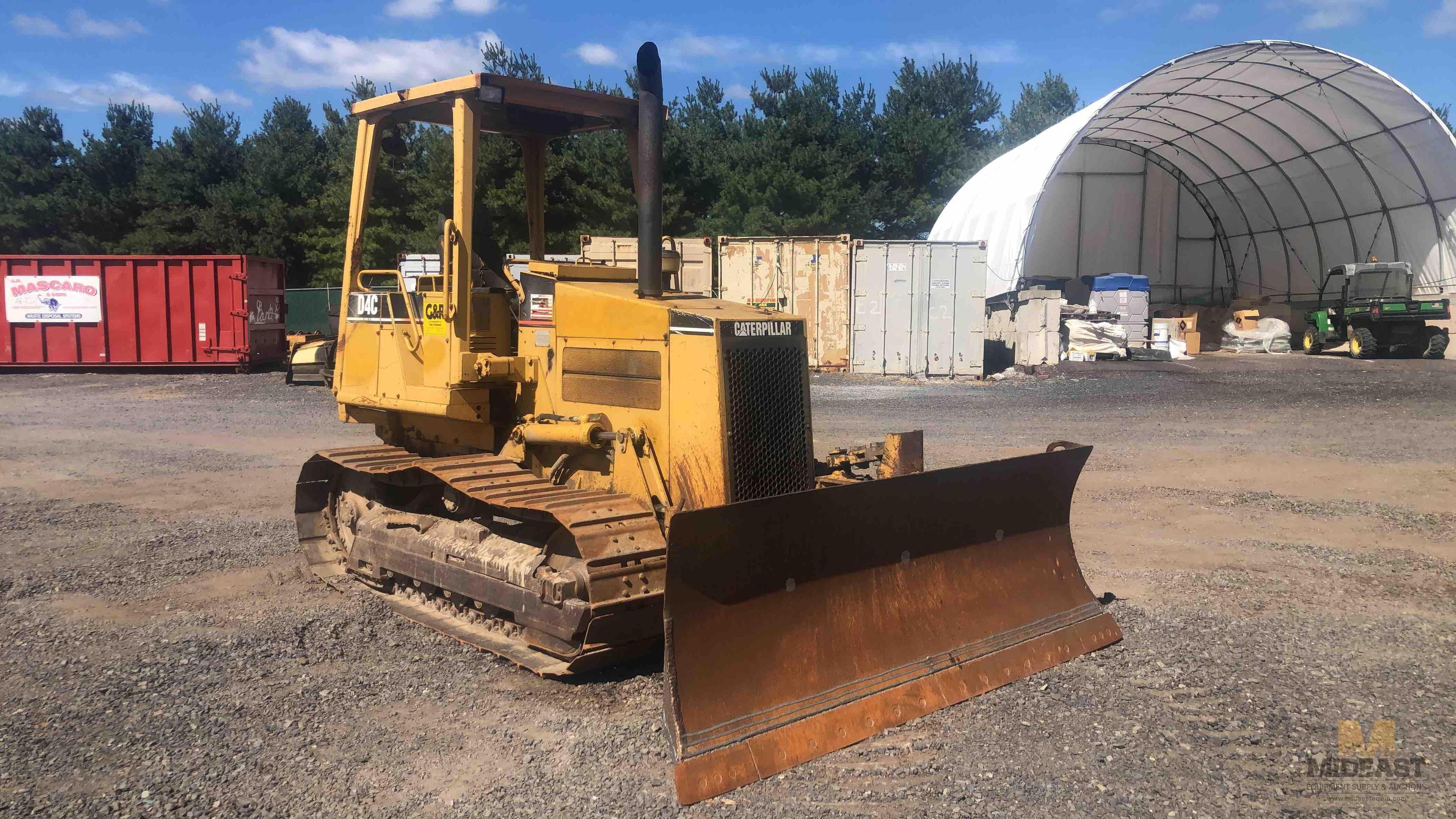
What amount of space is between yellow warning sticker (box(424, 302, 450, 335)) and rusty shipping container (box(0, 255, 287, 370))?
18.4m

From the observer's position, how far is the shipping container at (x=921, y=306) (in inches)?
803

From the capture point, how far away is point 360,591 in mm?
6578

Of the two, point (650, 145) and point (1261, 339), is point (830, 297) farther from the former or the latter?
point (1261, 339)

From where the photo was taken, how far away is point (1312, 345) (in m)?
28.0

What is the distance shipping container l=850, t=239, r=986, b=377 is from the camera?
20.4 meters

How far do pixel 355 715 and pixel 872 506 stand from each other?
2.57 meters

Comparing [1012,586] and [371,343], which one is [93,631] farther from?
[1012,586]

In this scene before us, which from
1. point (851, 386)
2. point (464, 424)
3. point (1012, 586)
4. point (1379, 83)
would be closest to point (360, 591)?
point (464, 424)

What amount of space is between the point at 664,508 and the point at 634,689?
922 millimetres

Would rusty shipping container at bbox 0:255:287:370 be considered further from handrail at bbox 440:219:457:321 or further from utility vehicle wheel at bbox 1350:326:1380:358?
utility vehicle wheel at bbox 1350:326:1380:358

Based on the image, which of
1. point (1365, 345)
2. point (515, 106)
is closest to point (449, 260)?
point (515, 106)

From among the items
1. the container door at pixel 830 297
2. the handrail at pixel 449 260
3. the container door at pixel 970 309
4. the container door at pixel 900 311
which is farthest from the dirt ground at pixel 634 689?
the container door at pixel 830 297

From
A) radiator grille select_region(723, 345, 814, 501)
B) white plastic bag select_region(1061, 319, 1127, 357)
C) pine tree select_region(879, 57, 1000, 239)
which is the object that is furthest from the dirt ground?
pine tree select_region(879, 57, 1000, 239)

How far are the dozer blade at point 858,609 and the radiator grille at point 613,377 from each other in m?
1.20
